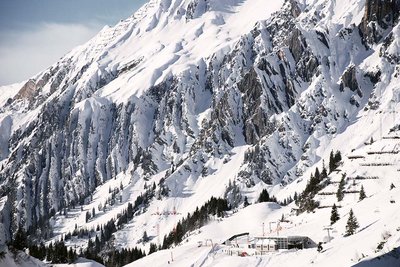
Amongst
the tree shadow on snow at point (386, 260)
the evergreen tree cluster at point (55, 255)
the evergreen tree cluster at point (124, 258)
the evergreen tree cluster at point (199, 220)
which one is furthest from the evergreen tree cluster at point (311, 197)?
the tree shadow on snow at point (386, 260)

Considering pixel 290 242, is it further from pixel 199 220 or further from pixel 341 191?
pixel 199 220

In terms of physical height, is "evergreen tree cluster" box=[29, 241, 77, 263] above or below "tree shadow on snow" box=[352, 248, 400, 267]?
below

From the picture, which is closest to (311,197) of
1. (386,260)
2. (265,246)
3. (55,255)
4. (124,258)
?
(265,246)

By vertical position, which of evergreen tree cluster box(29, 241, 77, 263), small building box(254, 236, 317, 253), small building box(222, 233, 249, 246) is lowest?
evergreen tree cluster box(29, 241, 77, 263)

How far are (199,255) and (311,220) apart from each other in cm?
2687

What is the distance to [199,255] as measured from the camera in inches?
4446

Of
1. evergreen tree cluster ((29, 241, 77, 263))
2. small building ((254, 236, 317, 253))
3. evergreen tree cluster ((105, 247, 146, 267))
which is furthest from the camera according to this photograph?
evergreen tree cluster ((105, 247, 146, 267))

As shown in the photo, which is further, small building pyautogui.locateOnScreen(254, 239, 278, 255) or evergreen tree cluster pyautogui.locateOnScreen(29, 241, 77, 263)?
evergreen tree cluster pyautogui.locateOnScreen(29, 241, 77, 263)

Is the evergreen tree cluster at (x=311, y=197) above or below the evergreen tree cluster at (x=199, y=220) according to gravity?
above

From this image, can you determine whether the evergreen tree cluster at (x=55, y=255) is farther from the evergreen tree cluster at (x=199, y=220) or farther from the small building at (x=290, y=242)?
the evergreen tree cluster at (x=199, y=220)

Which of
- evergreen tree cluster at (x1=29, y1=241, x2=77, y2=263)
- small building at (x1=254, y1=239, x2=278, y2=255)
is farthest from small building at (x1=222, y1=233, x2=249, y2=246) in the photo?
evergreen tree cluster at (x1=29, y1=241, x2=77, y2=263)

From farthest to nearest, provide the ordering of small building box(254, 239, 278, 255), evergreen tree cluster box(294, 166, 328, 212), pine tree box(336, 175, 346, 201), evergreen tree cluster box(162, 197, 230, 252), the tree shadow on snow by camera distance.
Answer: evergreen tree cluster box(162, 197, 230, 252), evergreen tree cluster box(294, 166, 328, 212), pine tree box(336, 175, 346, 201), small building box(254, 239, 278, 255), the tree shadow on snow

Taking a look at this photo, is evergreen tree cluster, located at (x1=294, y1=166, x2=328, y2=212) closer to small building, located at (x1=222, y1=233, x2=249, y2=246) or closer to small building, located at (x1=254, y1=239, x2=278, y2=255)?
small building, located at (x1=222, y1=233, x2=249, y2=246)

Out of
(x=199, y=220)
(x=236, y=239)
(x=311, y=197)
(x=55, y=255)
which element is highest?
(x=311, y=197)
